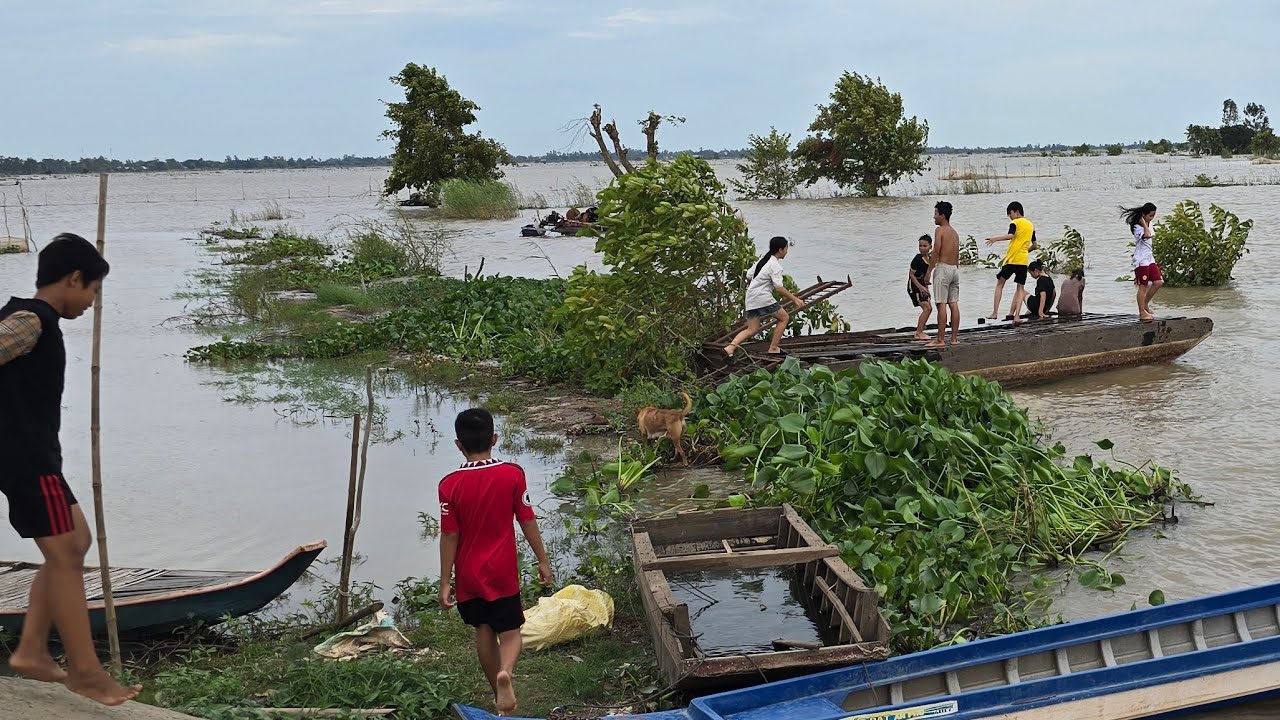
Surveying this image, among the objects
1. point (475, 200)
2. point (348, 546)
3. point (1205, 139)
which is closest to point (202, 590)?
point (348, 546)

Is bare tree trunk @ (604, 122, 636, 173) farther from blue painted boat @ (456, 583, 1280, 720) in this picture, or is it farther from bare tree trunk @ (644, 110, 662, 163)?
blue painted boat @ (456, 583, 1280, 720)

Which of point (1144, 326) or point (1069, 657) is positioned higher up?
point (1144, 326)

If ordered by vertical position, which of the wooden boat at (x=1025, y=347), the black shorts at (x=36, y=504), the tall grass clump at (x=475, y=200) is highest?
the tall grass clump at (x=475, y=200)

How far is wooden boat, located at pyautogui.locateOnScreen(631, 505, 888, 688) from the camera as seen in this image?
455 cm

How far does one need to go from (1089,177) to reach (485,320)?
180 ft

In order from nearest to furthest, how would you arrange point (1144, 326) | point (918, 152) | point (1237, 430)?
point (1237, 430), point (1144, 326), point (918, 152)

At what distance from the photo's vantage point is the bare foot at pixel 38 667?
393 centimetres

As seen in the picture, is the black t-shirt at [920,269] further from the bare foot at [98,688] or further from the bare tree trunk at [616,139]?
the bare foot at [98,688]

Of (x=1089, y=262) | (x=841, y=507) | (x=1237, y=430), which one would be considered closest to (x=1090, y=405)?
(x=1237, y=430)

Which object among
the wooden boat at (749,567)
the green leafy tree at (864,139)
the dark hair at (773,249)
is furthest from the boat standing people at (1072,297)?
the green leafy tree at (864,139)

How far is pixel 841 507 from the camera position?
22.1 feet

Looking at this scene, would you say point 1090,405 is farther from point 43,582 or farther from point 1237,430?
point 43,582

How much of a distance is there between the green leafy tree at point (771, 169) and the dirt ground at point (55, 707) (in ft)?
140

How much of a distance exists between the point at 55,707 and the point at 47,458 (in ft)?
2.98
